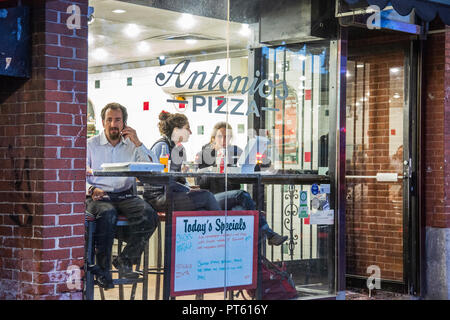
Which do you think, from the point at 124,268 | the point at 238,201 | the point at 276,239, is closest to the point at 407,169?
the point at 276,239

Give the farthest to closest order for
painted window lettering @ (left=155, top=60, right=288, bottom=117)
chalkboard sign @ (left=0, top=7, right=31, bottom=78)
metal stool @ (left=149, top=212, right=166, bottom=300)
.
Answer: painted window lettering @ (left=155, top=60, right=288, bottom=117), metal stool @ (left=149, top=212, right=166, bottom=300), chalkboard sign @ (left=0, top=7, right=31, bottom=78)

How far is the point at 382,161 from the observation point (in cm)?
809

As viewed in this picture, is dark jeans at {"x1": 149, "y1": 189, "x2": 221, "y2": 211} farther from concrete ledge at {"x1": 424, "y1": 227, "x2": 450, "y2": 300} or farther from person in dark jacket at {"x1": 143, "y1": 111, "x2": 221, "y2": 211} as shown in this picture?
concrete ledge at {"x1": 424, "y1": 227, "x2": 450, "y2": 300}

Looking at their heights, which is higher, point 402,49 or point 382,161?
point 402,49

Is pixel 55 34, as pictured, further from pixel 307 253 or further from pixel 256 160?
pixel 307 253

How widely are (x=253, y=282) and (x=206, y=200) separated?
882 millimetres

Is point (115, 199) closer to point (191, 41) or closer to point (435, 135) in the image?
point (191, 41)

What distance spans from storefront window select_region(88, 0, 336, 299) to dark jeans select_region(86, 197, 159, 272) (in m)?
0.08

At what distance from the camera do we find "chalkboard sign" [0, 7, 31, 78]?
5.07m

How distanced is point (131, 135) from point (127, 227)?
71 cm

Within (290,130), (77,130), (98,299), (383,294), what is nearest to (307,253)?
(290,130)

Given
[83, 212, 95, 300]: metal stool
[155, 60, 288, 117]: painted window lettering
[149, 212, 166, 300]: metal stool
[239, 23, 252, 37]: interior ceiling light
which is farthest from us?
[239, 23, 252, 37]: interior ceiling light

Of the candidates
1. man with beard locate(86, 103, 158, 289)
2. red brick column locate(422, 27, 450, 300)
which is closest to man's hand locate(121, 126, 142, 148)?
man with beard locate(86, 103, 158, 289)

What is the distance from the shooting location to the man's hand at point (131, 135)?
5.56m
